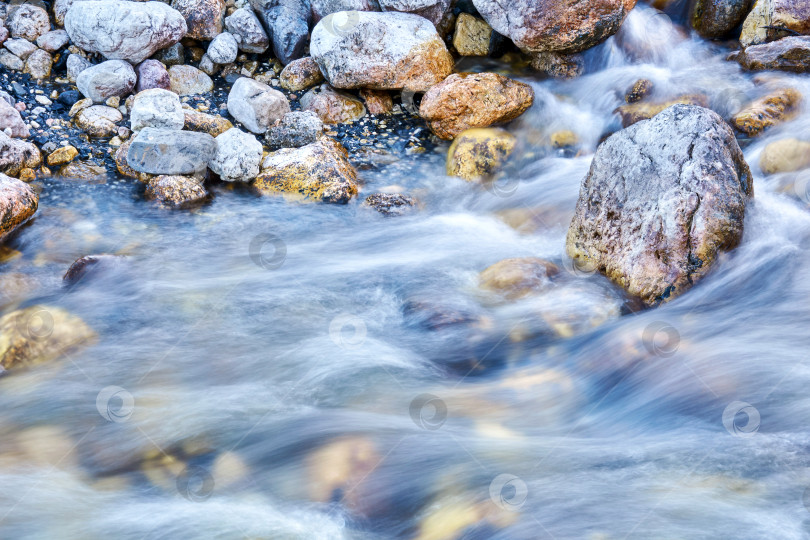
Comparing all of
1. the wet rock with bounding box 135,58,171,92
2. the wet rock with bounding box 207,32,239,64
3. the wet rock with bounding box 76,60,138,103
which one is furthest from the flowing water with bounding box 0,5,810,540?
the wet rock with bounding box 207,32,239,64

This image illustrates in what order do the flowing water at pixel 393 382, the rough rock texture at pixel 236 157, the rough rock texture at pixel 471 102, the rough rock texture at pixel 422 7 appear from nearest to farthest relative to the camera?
the flowing water at pixel 393 382
the rough rock texture at pixel 236 157
the rough rock texture at pixel 471 102
the rough rock texture at pixel 422 7

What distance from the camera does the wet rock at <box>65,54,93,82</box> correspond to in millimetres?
6801

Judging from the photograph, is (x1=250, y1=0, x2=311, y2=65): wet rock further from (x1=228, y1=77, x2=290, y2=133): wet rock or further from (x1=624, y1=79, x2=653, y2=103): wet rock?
(x1=624, y1=79, x2=653, y2=103): wet rock

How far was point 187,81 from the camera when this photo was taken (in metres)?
7.14

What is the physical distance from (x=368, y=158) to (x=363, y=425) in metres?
3.93

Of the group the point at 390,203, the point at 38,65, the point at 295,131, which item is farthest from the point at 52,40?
the point at 390,203

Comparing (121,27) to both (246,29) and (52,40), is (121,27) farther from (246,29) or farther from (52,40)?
(246,29)

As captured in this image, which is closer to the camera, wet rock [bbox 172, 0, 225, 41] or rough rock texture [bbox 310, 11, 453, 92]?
rough rock texture [bbox 310, 11, 453, 92]

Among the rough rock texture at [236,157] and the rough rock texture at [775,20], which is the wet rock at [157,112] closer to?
the rough rock texture at [236,157]

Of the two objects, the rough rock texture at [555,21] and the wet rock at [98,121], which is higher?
the rough rock texture at [555,21]

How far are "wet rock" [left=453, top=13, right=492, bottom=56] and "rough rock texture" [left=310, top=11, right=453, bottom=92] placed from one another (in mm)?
480

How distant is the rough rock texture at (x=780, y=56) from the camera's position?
6359mm

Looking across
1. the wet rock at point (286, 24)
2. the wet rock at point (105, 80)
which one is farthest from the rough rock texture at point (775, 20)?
the wet rock at point (105, 80)

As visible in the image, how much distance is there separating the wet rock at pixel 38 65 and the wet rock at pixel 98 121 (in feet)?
2.58
